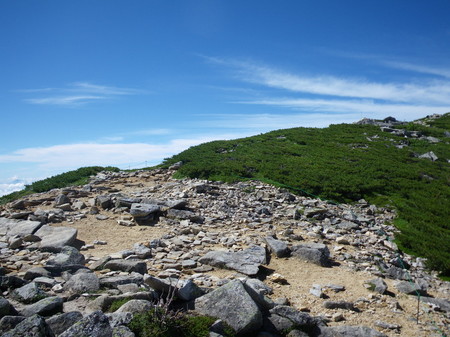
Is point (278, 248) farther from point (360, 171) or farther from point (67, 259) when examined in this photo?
point (360, 171)

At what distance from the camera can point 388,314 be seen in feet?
24.8

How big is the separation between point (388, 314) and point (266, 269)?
339 cm

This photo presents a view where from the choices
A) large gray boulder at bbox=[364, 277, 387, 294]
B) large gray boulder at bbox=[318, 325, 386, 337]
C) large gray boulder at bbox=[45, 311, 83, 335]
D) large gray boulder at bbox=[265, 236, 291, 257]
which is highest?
large gray boulder at bbox=[45, 311, 83, 335]

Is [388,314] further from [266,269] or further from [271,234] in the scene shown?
[271,234]

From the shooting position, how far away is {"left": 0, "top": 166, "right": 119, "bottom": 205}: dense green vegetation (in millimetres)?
20694

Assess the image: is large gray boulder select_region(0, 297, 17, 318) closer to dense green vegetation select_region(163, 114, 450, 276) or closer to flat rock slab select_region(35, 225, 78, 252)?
flat rock slab select_region(35, 225, 78, 252)

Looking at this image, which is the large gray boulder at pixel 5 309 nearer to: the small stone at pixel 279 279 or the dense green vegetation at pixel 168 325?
the dense green vegetation at pixel 168 325

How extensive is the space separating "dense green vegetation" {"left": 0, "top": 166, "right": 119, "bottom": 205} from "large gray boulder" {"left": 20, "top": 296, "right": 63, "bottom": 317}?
16900 millimetres

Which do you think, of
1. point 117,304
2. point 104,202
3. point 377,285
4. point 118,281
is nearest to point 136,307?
point 117,304

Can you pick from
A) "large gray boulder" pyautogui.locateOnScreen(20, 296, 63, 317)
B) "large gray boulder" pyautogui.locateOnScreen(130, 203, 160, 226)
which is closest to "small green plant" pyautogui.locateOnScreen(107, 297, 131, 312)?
"large gray boulder" pyautogui.locateOnScreen(20, 296, 63, 317)

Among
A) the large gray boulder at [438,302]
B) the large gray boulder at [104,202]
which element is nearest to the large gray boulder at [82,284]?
the large gray boulder at [438,302]

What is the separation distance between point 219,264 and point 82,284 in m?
4.00

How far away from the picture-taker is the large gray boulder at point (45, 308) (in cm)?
533

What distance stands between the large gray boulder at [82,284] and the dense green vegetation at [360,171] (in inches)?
412
